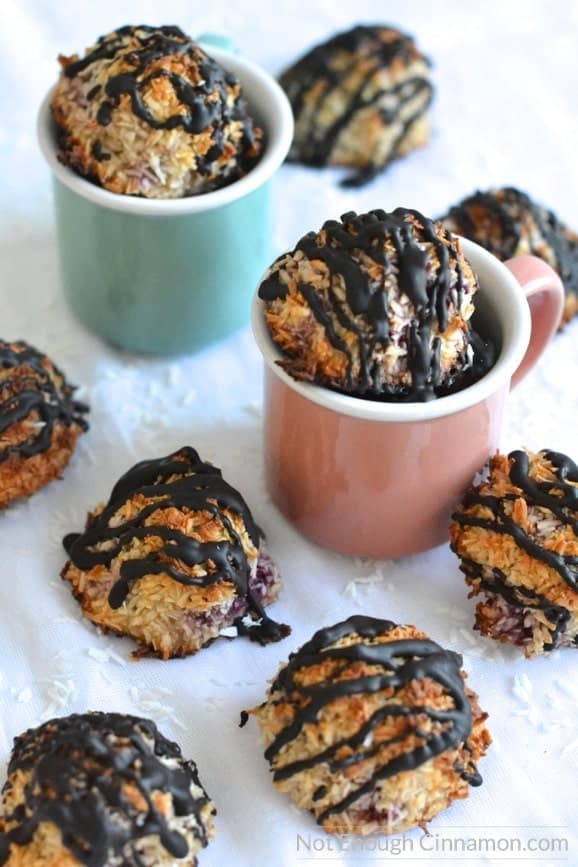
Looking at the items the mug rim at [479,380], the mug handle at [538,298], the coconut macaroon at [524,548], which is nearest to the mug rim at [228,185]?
the mug rim at [479,380]

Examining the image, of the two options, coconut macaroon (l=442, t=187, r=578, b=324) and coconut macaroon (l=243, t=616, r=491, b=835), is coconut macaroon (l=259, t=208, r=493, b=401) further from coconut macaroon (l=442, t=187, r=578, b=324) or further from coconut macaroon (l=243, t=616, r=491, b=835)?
coconut macaroon (l=442, t=187, r=578, b=324)

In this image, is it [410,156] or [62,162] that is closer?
[62,162]

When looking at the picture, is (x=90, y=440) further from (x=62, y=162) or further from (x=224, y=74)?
(x=224, y=74)

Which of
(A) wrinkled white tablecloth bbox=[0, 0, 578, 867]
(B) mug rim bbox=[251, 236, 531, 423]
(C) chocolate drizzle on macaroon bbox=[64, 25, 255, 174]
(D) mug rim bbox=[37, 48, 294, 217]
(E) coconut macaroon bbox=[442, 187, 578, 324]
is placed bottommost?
(A) wrinkled white tablecloth bbox=[0, 0, 578, 867]

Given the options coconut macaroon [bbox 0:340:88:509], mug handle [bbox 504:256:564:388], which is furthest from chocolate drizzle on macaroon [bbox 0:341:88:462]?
mug handle [bbox 504:256:564:388]

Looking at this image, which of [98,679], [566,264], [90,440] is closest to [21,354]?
[90,440]

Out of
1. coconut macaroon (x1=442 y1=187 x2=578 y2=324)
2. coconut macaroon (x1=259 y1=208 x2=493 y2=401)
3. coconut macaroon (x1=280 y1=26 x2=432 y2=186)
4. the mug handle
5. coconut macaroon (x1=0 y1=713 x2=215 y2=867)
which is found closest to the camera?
coconut macaroon (x1=0 y1=713 x2=215 y2=867)

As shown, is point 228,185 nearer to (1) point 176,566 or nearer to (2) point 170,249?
(2) point 170,249
